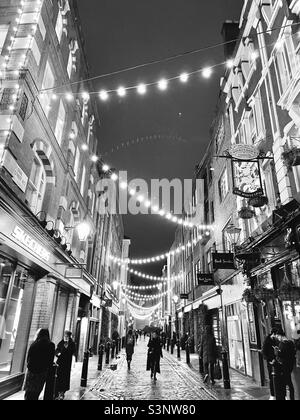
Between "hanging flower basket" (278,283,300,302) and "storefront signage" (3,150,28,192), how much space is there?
8466mm

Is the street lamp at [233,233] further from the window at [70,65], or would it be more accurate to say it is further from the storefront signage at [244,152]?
the window at [70,65]

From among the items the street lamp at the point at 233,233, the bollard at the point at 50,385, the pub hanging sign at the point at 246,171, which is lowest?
the bollard at the point at 50,385

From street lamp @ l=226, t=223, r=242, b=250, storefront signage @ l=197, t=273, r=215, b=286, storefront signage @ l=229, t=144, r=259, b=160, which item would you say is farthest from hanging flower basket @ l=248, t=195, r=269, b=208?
storefront signage @ l=197, t=273, r=215, b=286

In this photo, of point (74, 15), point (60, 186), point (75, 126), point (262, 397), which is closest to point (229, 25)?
point (74, 15)

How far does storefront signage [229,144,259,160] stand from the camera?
1103 cm

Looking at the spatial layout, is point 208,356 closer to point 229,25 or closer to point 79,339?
point 79,339

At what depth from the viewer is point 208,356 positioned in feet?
35.6

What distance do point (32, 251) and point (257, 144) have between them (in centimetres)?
1000

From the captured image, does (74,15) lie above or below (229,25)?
below

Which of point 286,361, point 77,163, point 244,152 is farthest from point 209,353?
point 77,163

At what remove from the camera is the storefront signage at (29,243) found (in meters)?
7.95

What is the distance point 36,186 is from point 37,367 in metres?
6.64

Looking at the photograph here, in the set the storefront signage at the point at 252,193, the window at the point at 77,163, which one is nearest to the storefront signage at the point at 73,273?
the window at the point at 77,163

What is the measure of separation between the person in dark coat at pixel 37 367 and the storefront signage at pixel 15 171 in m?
4.43
